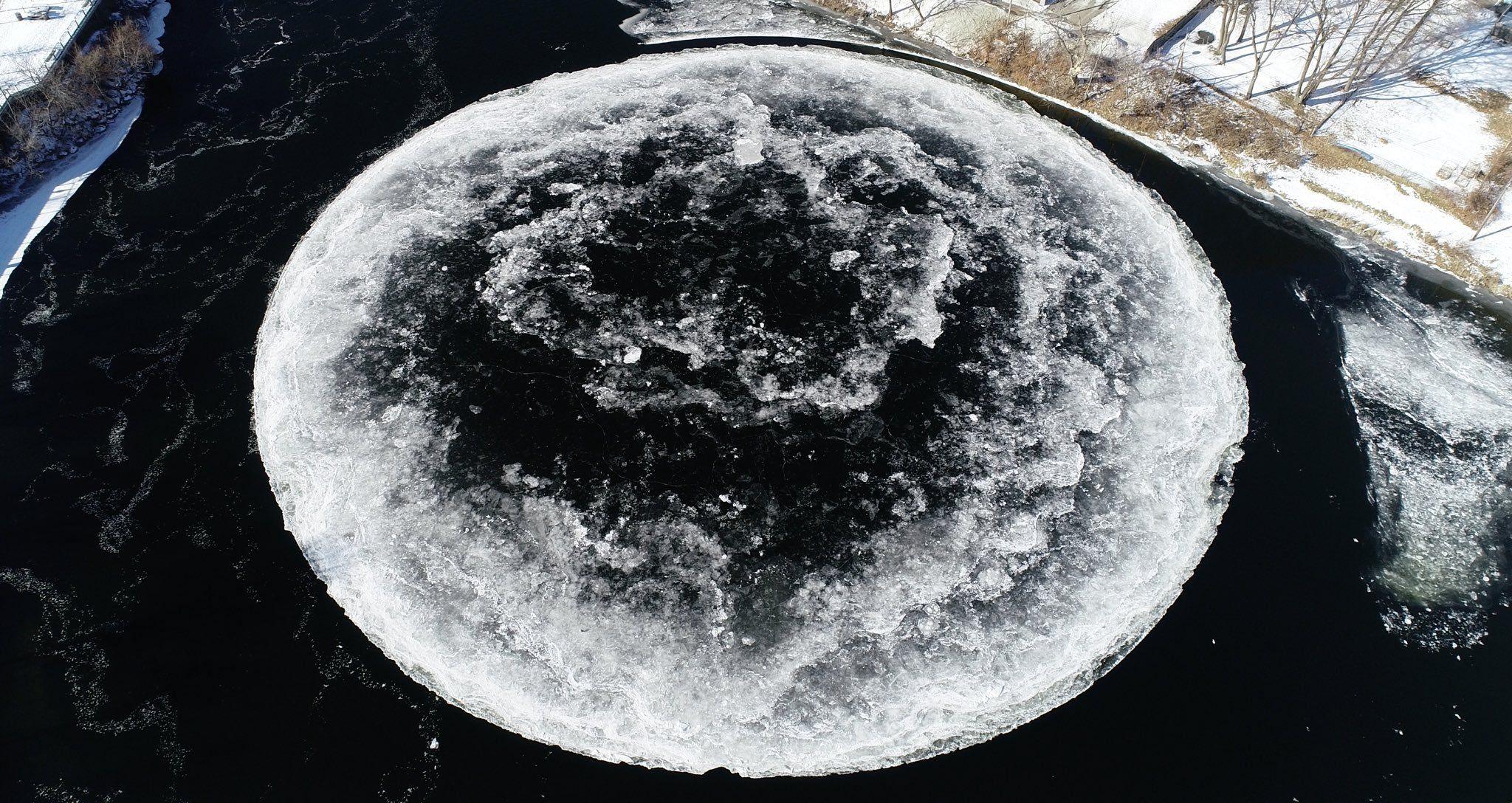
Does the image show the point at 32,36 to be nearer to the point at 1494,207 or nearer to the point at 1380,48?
the point at 1380,48

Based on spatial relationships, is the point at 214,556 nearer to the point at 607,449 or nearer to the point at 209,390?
the point at 209,390

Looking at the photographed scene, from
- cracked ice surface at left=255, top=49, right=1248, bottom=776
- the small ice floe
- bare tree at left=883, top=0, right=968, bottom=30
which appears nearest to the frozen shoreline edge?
bare tree at left=883, top=0, right=968, bottom=30

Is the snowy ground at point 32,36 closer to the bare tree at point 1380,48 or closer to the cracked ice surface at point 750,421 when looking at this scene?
the cracked ice surface at point 750,421

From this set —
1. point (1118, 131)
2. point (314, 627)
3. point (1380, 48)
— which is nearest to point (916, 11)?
point (1118, 131)

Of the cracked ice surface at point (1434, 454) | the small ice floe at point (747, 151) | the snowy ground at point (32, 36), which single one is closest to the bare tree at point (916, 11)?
the small ice floe at point (747, 151)

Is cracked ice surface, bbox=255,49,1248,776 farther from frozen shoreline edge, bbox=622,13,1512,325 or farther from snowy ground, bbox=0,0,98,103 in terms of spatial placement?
snowy ground, bbox=0,0,98,103

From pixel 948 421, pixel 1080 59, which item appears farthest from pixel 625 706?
pixel 1080 59
